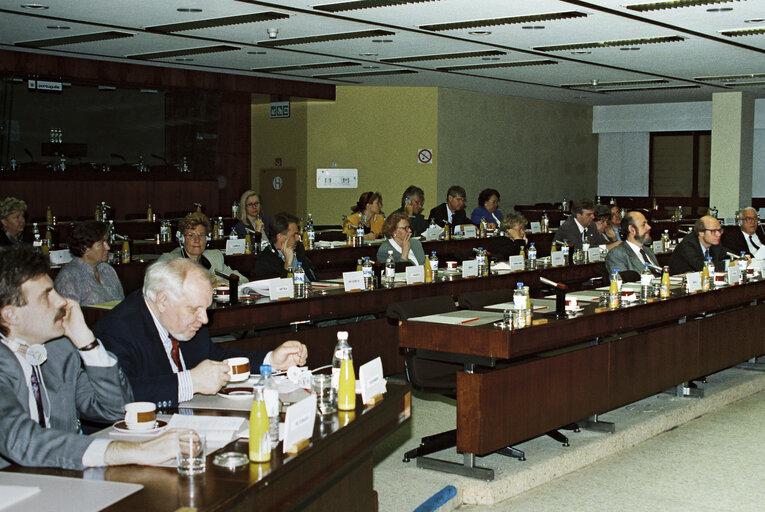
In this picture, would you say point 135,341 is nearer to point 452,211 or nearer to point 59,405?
point 59,405

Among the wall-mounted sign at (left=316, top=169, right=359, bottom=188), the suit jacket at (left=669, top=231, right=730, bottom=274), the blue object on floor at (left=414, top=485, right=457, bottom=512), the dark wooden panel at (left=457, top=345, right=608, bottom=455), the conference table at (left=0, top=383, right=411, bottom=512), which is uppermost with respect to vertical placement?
the wall-mounted sign at (left=316, top=169, right=359, bottom=188)

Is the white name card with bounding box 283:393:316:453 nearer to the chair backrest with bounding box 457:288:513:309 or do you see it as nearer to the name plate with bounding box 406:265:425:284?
the chair backrest with bounding box 457:288:513:309

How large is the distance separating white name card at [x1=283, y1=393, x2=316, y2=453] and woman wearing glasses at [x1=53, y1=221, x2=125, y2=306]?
3321mm

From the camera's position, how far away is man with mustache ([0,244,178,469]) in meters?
2.31

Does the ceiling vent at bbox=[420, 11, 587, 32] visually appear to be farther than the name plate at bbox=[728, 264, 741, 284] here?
Yes

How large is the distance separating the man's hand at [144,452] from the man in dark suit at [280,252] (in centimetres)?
373

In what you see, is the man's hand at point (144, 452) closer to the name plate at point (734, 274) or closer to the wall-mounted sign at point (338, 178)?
the name plate at point (734, 274)

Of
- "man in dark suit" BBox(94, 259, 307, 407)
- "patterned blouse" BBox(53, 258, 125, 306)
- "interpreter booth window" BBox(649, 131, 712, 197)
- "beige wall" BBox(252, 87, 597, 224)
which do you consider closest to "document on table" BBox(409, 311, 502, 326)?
"man in dark suit" BBox(94, 259, 307, 407)

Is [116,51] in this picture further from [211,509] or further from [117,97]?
[211,509]

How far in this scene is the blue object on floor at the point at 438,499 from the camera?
3.78 meters

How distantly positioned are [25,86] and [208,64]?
246 centimetres

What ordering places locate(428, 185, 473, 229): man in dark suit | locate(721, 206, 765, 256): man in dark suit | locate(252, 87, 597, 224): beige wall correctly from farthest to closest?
locate(252, 87, 597, 224): beige wall, locate(428, 185, 473, 229): man in dark suit, locate(721, 206, 765, 256): man in dark suit

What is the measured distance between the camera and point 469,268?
276 inches

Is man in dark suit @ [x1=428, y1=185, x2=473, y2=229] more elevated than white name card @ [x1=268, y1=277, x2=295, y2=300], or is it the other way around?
man in dark suit @ [x1=428, y1=185, x2=473, y2=229]
